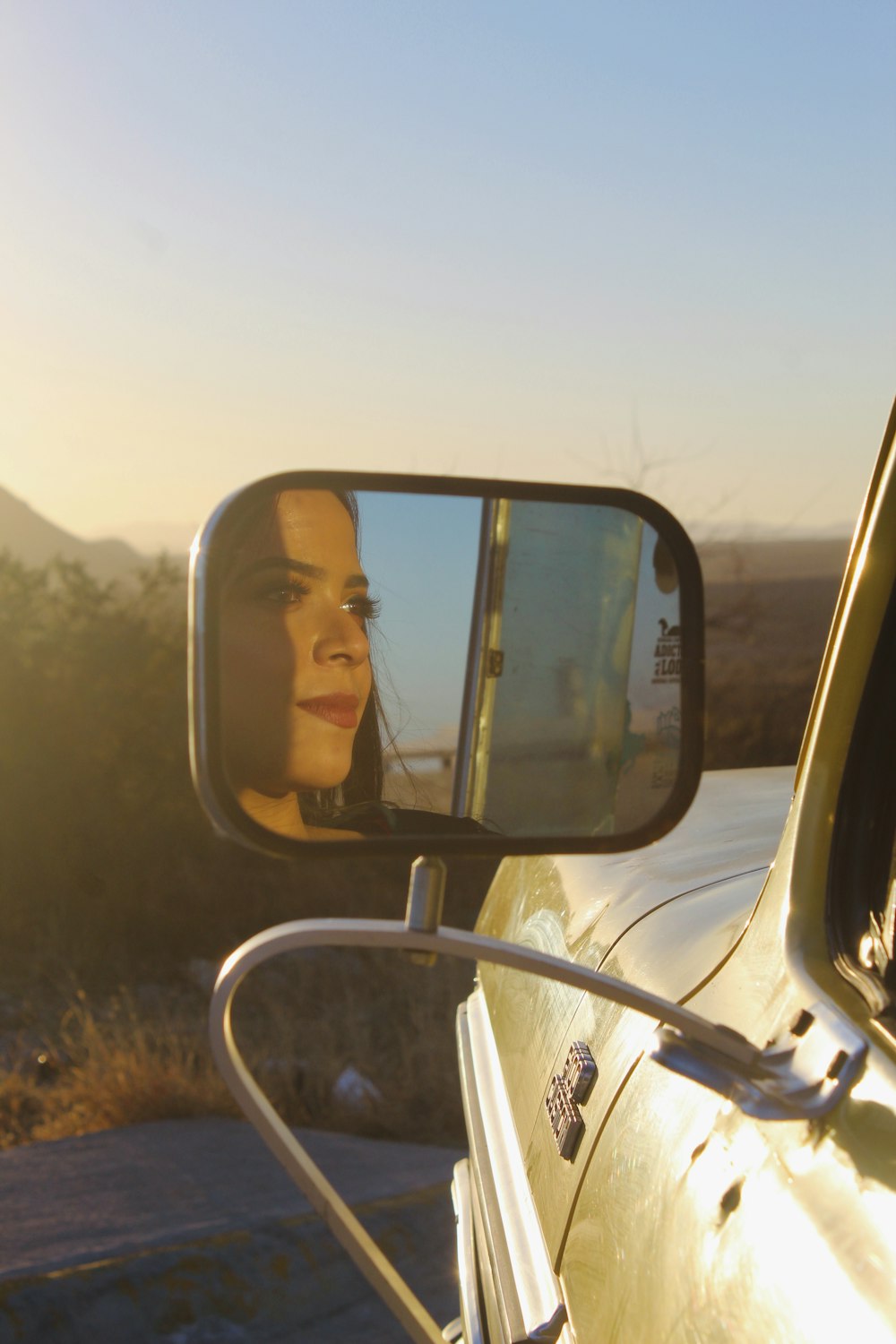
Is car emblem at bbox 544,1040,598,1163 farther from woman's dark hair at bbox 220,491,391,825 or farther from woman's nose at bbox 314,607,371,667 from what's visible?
woman's nose at bbox 314,607,371,667

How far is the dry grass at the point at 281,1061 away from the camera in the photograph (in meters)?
5.91

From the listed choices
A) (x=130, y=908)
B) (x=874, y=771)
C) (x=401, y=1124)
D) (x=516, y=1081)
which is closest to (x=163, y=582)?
(x=130, y=908)

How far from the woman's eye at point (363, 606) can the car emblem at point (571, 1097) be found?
61 centimetres

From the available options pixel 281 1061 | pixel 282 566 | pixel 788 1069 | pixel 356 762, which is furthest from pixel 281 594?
pixel 281 1061

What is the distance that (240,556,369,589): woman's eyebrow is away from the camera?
4.58 feet

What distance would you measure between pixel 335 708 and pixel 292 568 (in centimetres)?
15

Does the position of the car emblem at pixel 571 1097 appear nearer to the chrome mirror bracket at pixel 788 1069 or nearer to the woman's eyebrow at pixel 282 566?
the chrome mirror bracket at pixel 788 1069

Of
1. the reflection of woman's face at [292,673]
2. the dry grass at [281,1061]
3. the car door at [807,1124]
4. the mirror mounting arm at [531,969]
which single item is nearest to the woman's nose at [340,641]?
the reflection of woman's face at [292,673]

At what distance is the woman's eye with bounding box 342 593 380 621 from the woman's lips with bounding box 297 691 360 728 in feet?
0.27

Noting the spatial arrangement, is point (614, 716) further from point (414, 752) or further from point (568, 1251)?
point (568, 1251)

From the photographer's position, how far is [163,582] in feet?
A: 39.5

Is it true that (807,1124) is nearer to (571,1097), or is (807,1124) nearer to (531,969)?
(531,969)

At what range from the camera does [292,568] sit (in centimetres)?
141

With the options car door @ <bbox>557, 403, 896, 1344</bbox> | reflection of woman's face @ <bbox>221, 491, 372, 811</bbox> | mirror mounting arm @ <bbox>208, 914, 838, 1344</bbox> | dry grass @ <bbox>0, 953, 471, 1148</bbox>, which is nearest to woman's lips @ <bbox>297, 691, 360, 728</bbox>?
reflection of woman's face @ <bbox>221, 491, 372, 811</bbox>
